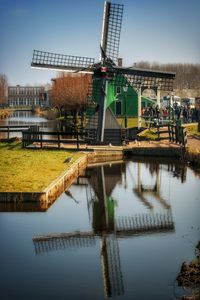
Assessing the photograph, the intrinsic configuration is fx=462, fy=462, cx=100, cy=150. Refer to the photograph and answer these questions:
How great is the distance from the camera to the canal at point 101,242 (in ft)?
33.9

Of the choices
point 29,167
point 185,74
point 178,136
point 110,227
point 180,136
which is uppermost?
point 185,74

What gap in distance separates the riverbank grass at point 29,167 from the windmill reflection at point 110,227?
73.2 inches

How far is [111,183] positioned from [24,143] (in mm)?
10452

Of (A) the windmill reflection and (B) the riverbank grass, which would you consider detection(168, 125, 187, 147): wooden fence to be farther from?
(A) the windmill reflection

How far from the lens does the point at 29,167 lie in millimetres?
22781

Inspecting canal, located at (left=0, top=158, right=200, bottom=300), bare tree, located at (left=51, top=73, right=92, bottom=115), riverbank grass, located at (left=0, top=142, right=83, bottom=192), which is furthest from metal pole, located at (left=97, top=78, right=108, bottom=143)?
bare tree, located at (left=51, top=73, right=92, bottom=115)

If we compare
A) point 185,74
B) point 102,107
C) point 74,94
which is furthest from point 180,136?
point 185,74

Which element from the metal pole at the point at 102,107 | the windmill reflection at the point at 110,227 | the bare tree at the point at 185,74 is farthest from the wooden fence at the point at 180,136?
the bare tree at the point at 185,74

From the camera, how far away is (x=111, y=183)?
2258 centimetres

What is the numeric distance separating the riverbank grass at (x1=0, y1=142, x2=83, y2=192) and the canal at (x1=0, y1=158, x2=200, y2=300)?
3.49ft

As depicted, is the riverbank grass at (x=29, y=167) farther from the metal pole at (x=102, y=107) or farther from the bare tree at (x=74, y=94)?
the bare tree at (x=74, y=94)

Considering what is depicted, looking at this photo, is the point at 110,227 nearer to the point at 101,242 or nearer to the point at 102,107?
the point at 101,242

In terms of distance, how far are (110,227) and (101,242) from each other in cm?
157

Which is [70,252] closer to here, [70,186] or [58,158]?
[70,186]
